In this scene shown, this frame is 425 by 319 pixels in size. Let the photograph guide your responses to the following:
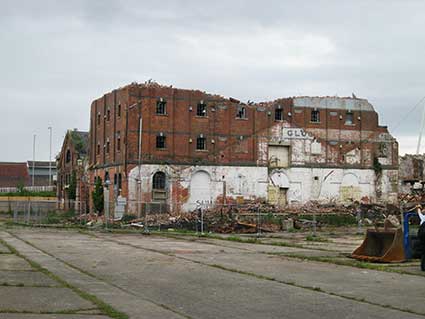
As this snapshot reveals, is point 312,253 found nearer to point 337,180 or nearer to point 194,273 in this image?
point 194,273

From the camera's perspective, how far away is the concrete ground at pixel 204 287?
10.7m

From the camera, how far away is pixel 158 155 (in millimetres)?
58250

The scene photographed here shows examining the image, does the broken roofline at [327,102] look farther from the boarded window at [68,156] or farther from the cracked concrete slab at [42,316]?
the cracked concrete slab at [42,316]

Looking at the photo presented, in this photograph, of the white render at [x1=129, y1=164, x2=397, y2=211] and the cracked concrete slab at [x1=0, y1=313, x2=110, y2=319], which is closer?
the cracked concrete slab at [x1=0, y1=313, x2=110, y2=319]

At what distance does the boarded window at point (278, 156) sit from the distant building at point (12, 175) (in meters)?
69.8

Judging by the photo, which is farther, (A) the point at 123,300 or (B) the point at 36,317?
(A) the point at 123,300

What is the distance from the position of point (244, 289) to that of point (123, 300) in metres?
2.94

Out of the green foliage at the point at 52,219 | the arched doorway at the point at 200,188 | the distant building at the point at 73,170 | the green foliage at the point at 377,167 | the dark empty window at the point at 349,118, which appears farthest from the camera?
the distant building at the point at 73,170

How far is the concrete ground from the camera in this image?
1074 cm

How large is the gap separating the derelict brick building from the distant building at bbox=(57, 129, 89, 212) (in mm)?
4385

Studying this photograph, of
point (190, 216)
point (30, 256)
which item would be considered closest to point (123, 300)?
point (30, 256)

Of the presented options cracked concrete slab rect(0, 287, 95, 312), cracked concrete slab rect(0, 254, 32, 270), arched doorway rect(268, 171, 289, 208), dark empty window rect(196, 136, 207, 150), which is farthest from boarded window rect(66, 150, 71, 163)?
cracked concrete slab rect(0, 287, 95, 312)

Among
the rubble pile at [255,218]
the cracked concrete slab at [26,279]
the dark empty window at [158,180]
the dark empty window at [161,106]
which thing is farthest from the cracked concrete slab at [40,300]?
the dark empty window at [161,106]

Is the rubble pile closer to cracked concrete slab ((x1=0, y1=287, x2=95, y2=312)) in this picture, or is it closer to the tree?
the tree
